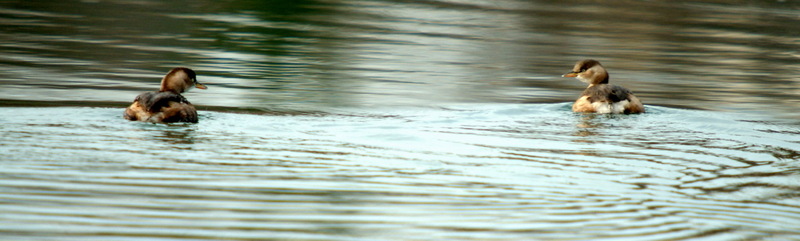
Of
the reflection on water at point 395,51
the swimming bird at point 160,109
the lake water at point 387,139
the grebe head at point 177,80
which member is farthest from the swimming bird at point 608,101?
the swimming bird at point 160,109

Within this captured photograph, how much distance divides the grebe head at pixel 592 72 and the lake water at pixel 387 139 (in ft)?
1.22

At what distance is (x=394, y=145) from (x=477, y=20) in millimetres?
16705

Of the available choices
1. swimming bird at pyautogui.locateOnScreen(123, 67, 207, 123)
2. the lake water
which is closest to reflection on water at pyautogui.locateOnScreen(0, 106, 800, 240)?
the lake water

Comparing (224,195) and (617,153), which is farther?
(617,153)

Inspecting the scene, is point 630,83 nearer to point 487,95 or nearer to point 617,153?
point 487,95

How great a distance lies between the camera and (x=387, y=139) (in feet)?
30.5

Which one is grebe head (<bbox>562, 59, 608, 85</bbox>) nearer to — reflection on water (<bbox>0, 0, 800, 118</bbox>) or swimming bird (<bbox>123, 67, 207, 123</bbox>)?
reflection on water (<bbox>0, 0, 800, 118</bbox>)

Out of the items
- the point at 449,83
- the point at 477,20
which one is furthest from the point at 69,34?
the point at 477,20

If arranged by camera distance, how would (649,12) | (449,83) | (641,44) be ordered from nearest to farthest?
1. (449,83)
2. (641,44)
3. (649,12)

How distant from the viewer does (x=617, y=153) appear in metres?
8.86

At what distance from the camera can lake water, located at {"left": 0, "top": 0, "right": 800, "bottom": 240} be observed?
611cm

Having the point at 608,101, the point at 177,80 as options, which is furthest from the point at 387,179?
the point at 608,101

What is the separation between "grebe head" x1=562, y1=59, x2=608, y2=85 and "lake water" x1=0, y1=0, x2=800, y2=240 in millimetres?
373

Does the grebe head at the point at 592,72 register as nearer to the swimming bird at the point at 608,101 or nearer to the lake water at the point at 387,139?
the lake water at the point at 387,139
